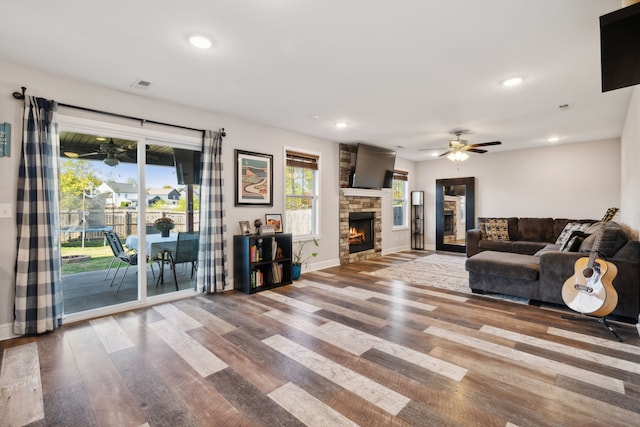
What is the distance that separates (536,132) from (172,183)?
19.9ft

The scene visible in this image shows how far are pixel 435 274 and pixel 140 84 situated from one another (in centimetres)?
510

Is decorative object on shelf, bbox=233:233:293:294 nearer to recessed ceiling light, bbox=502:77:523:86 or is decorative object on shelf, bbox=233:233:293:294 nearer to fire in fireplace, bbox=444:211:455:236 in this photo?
recessed ceiling light, bbox=502:77:523:86

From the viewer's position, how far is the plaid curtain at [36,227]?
2.81m

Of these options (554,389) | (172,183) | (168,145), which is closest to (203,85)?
(168,145)

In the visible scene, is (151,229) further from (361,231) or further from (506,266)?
(506,266)

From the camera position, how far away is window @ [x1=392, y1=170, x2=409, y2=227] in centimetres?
805

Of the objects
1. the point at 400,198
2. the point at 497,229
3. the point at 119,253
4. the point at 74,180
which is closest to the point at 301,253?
the point at 119,253

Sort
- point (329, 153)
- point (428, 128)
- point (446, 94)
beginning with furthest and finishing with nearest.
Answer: point (329, 153) → point (428, 128) → point (446, 94)

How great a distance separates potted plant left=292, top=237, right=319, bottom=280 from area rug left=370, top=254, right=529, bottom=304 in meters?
1.18

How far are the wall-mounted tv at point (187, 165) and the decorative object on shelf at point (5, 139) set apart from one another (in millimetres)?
1559

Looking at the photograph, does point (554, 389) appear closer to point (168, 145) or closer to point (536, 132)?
point (168, 145)

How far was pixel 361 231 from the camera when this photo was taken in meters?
6.99

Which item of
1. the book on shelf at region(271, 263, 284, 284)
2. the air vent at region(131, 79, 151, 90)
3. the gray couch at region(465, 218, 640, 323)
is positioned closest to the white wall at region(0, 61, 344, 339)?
the air vent at region(131, 79, 151, 90)

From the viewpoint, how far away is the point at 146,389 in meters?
2.02
